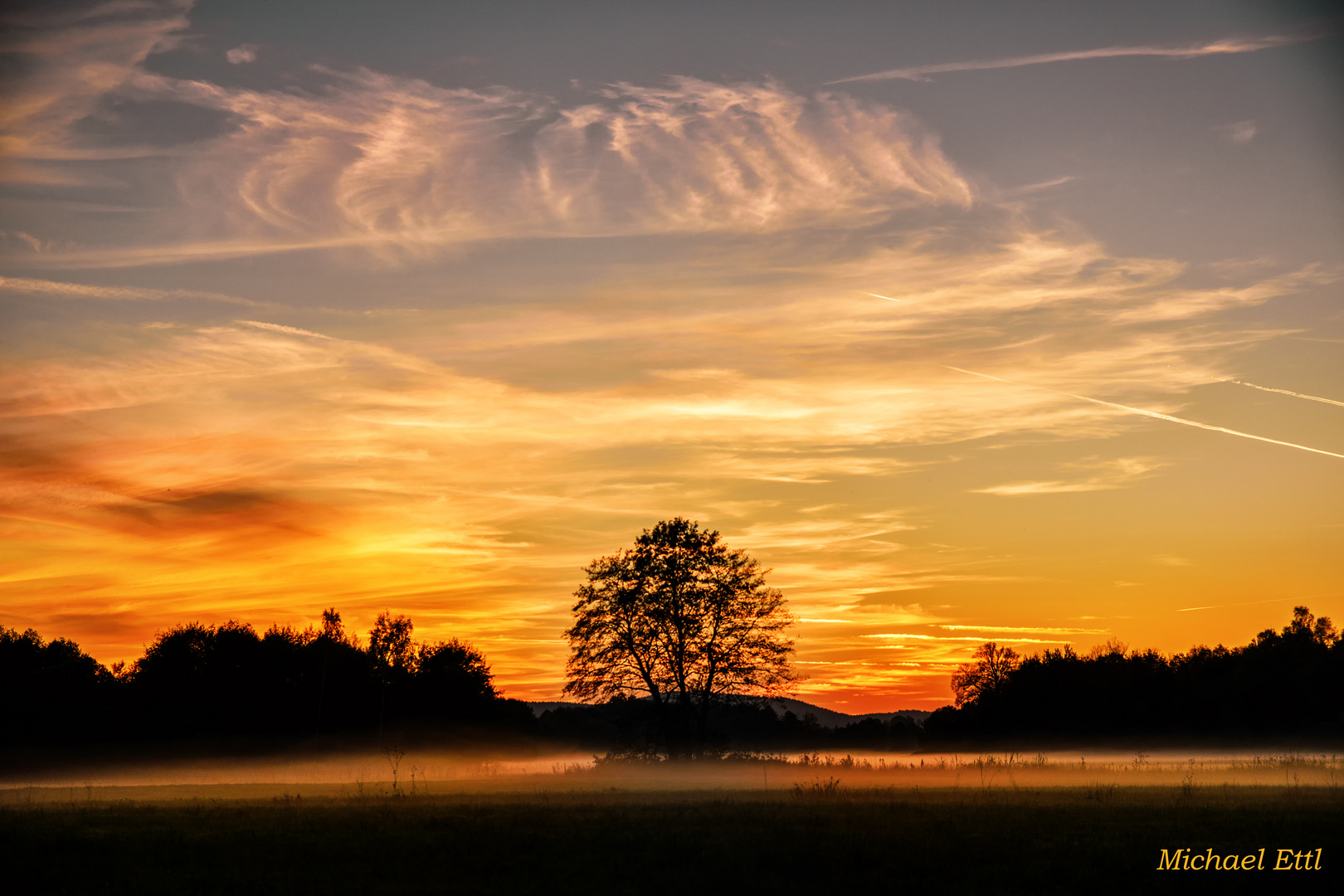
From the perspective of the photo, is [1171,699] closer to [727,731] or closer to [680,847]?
[727,731]

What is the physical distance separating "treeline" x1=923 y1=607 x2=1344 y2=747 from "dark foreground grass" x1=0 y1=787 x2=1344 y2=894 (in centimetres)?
4044

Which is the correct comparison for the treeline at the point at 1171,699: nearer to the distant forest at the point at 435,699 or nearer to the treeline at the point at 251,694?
the distant forest at the point at 435,699

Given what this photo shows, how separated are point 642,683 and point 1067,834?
94.4 feet

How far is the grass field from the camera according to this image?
19.0m

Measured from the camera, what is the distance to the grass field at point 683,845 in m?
19.0

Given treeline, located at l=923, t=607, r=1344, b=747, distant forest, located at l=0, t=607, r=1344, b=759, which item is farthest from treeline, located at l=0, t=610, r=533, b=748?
treeline, located at l=923, t=607, r=1344, b=747

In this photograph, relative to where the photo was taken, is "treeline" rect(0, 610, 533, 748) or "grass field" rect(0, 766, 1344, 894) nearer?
"grass field" rect(0, 766, 1344, 894)

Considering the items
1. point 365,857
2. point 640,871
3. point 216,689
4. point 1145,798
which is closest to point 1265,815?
point 1145,798

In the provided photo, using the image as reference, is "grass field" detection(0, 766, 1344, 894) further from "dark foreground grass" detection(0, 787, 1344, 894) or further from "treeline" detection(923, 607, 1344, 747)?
"treeline" detection(923, 607, 1344, 747)

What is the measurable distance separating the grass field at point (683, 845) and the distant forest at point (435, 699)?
36.4 meters

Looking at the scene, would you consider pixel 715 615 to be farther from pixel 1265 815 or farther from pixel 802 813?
pixel 1265 815

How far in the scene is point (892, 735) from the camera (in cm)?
8256

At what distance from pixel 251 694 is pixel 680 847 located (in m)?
62.1

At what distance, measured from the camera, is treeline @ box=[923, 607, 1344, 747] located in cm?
6322
